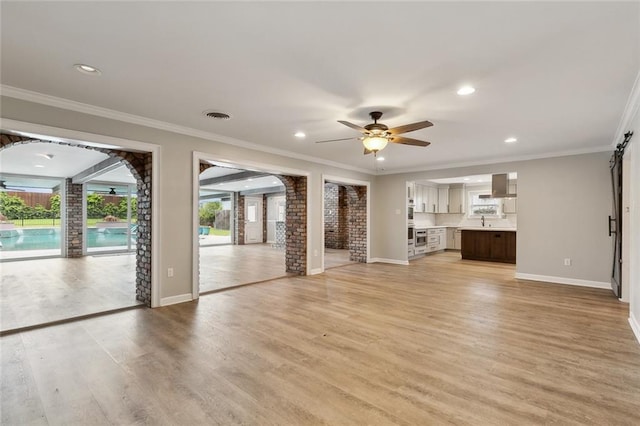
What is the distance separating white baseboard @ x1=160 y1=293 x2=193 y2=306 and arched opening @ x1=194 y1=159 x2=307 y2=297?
0.36 ft

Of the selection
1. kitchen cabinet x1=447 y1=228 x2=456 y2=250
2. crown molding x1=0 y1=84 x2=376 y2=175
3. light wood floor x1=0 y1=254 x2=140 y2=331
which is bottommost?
light wood floor x1=0 y1=254 x2=140 y2=331

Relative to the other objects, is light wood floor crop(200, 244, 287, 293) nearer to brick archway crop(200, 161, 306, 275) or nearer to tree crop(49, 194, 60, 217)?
brick archway crop(200, 161, 306, 275)

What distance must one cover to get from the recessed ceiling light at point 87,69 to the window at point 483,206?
32.3ft

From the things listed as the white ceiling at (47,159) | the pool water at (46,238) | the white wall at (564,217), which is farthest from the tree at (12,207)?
the white wall at (564,217)

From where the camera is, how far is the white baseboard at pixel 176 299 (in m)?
4.00

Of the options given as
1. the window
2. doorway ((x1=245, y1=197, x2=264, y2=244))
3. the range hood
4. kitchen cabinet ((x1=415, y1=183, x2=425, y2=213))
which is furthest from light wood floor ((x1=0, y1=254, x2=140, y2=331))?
the window

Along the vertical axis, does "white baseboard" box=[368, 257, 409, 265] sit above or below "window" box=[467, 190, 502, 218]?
below

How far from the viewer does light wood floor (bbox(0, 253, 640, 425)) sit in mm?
1854

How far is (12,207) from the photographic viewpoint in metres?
9.48

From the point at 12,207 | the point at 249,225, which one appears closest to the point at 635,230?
the point at 249,225

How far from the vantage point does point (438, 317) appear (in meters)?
3.60

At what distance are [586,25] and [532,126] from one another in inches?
94.6

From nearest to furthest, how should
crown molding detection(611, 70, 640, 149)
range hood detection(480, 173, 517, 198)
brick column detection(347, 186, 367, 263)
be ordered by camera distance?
crown molding detection(611, 70, 640, 149), range hood detection(480, 173, 517, 198), brick column detection(347, 186, 367, 263)

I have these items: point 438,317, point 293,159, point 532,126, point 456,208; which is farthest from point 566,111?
point 456,208
